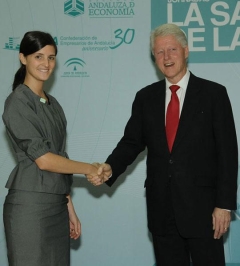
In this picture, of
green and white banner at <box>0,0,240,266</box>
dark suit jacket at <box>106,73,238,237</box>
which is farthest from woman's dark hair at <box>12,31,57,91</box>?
green and white banner at <box>0,0,240,266</box>

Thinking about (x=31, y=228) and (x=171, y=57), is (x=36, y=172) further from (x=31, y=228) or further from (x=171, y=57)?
(x=171, y=57)

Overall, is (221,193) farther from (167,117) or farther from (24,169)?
(24,169)

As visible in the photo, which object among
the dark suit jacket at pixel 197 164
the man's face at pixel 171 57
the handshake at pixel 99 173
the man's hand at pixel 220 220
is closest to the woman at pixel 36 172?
the handshake at pixel 99 173

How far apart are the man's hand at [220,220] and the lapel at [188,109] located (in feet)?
1.24

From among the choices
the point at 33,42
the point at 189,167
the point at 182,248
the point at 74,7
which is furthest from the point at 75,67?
the point at 182,248

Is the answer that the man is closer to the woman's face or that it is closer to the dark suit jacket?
the dark suit jacket

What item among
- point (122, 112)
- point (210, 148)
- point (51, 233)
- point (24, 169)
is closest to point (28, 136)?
point (24, 169)

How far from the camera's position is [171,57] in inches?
101

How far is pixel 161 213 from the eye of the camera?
2.50 m

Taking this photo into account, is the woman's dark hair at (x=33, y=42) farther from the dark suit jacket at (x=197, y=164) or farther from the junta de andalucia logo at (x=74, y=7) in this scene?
the junta de andalucia logo at (x=74, y=7)

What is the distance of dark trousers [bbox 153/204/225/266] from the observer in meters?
2.43

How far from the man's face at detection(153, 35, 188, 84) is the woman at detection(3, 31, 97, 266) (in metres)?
0.57

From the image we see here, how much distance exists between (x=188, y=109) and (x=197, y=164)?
28 centimetres

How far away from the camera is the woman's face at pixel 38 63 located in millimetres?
2354
